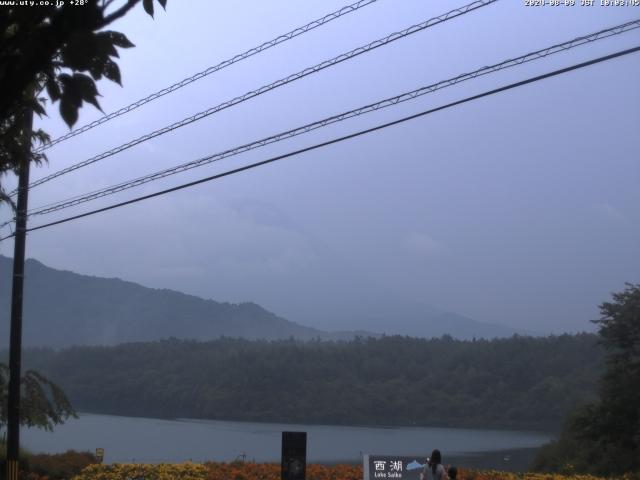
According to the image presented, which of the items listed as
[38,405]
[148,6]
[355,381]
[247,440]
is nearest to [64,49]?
[148,6]

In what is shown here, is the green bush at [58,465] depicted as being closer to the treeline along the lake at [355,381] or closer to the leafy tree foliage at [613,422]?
the leafy tree foliage at [613,422]

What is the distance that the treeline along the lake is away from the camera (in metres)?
37.7

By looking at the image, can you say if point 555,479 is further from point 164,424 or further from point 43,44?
point 164,424

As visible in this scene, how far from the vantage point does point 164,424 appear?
39.2m

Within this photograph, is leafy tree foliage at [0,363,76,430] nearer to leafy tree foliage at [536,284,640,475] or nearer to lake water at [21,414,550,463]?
lake water at [21,414,550,463]

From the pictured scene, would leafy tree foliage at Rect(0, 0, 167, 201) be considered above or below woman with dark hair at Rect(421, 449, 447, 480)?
above

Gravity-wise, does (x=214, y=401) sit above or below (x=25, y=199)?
below

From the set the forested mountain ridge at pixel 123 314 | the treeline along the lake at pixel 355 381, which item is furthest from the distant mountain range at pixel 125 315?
the treeline along the lake at pixel 355 381

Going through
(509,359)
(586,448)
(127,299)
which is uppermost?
(127,299)

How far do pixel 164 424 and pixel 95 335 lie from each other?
4599 inches

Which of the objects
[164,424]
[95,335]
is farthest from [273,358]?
[95,335]

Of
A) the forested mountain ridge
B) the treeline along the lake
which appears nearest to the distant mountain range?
the forested mountain ridge

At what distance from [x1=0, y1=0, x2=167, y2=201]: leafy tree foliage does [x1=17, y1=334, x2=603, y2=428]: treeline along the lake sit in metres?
33.2

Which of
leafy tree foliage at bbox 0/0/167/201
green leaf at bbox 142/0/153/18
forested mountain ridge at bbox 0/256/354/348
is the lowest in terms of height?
leafy tree foliage at bbox 0/0/167/201
